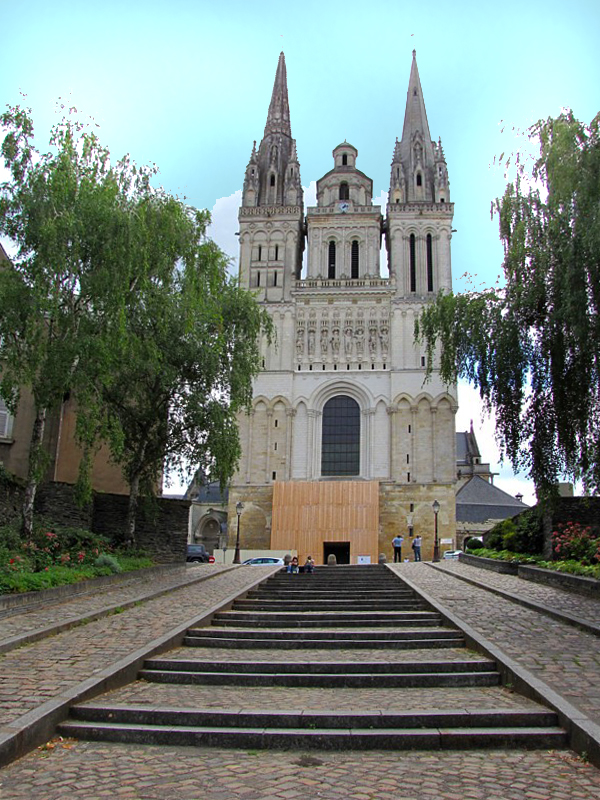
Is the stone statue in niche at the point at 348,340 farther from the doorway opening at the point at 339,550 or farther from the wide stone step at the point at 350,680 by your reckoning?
the wide stone step at the point at 350,680

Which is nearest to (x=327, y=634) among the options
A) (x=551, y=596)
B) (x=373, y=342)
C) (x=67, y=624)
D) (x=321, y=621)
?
(x=321, y=621)

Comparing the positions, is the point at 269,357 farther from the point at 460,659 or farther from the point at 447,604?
the point at 460,659

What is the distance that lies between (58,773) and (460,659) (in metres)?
4.55

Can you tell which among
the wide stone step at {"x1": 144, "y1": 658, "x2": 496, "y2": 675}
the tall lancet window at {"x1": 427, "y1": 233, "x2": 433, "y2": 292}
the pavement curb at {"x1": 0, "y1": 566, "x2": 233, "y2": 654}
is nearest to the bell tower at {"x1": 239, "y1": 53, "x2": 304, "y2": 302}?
the tall lancet window at {"x1": 427, "y1": 233, "x2": 433, "y2": 292}

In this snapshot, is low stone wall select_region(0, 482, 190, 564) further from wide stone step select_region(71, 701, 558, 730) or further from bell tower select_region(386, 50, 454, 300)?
bell tower select_region(386, 50, 454, 300)

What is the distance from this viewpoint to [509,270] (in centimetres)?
1310

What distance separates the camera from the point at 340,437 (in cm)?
4497

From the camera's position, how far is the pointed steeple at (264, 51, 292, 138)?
56.1m

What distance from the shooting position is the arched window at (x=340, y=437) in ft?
145

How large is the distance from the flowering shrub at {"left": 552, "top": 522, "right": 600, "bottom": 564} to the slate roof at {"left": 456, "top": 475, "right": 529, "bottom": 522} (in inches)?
1601

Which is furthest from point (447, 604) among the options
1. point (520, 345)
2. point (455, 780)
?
point (455, 780)

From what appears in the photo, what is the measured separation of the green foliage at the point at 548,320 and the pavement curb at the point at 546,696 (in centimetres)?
500

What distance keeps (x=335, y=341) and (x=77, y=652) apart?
39.4 m

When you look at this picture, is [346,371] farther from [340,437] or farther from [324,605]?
[324,605]
